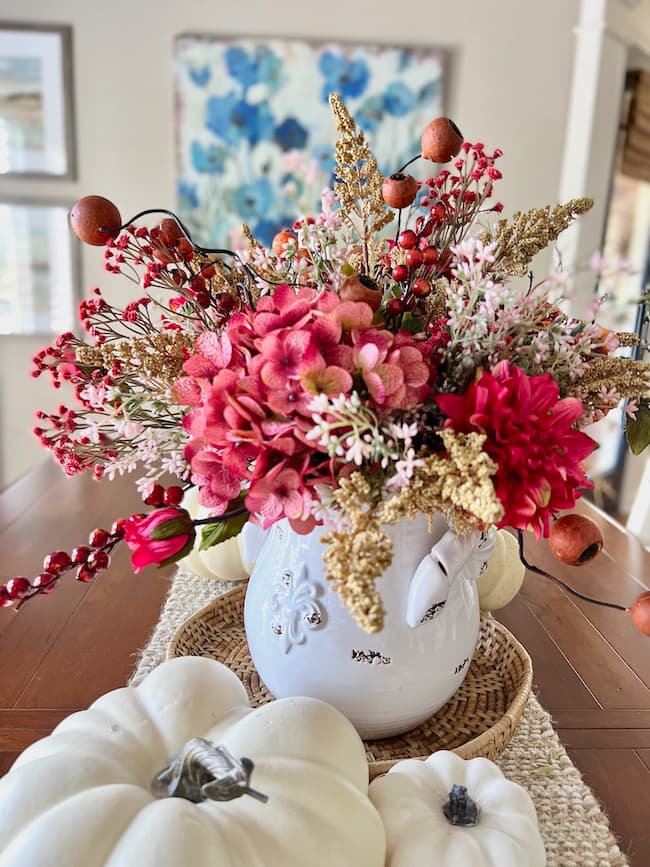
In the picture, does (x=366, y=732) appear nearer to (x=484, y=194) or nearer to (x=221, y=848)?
(x=221, y=848)

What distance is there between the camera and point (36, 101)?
2.46m

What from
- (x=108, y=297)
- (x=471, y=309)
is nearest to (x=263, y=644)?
(x=471, y=309)

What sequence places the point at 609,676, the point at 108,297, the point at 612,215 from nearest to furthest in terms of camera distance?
1. the point at 609,676
2. the point at 108,297
3. the point at 612,215

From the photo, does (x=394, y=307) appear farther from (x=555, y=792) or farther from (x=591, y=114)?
(x=591, y=114)

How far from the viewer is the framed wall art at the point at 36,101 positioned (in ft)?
7.91

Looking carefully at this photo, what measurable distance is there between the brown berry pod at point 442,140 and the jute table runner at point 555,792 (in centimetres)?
53

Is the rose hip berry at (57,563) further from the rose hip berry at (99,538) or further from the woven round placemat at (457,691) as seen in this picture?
the woven round placemat at (457,691)

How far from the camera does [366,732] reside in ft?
2.02

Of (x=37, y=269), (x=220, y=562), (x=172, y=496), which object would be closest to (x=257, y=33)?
(x=37, y=269)

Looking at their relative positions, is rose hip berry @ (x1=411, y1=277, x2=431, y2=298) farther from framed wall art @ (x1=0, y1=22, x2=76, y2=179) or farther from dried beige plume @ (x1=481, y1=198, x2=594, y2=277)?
framed wall art @ (x1=0, y1=22, x2=76, y2=179)

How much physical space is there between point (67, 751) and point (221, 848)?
0.13m

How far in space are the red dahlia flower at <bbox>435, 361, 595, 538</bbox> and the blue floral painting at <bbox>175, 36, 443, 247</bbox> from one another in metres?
2.12

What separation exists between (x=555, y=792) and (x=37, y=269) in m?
2.57

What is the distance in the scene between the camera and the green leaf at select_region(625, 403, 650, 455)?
60 cm
